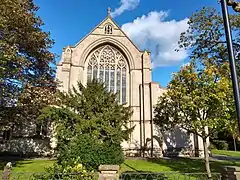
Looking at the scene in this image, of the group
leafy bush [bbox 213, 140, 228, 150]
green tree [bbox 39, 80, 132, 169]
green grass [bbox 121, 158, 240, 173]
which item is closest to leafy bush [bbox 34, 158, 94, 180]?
green tree [bbox 39, 80, 132, 169]

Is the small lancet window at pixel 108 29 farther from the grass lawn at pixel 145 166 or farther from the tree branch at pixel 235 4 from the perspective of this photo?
the tree branch at pixel 235 4

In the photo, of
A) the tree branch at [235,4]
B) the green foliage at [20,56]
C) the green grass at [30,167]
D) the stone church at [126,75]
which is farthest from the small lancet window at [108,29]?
the tree branch at [235,4]

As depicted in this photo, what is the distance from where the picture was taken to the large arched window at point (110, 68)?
27453mm

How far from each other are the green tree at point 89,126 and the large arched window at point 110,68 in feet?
51.4

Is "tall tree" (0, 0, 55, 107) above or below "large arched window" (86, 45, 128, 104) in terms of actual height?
below

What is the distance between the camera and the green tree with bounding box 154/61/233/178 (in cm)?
1033

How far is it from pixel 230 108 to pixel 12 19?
12853 mm

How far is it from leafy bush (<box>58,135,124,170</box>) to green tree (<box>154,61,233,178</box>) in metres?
4.33

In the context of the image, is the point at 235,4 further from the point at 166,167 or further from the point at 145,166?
the point at 145,166

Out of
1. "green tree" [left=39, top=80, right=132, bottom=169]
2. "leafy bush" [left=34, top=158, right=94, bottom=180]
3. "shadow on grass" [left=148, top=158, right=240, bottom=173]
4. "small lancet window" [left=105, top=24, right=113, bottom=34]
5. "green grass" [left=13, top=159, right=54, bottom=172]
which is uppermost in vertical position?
"small lancet window" [left=105, top=24, right=113, bottom=34]

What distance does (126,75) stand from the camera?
28.1m

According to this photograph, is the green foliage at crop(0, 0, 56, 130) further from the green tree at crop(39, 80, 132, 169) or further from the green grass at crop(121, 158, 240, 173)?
the green grass at crop(121, 158, 240, 173)

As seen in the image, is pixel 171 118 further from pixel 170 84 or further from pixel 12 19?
pixel 12 19

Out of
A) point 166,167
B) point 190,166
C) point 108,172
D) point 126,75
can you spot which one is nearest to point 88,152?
point 108,172
